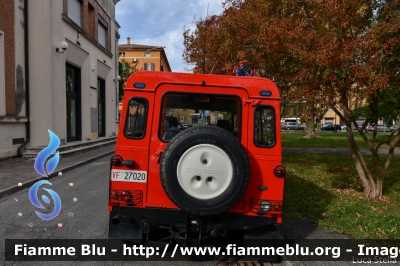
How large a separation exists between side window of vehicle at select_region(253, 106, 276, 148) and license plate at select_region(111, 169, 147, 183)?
1.39m

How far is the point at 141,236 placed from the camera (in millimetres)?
3416

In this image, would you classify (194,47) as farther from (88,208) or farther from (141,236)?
(141,236)

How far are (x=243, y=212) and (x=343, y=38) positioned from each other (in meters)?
4.37

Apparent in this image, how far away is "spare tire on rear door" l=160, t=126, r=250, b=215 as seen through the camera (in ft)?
9.89

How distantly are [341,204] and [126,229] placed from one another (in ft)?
14.9

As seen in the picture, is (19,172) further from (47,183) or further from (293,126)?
(293,126)

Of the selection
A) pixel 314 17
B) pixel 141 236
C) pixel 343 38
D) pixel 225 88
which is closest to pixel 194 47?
pixel 314 17

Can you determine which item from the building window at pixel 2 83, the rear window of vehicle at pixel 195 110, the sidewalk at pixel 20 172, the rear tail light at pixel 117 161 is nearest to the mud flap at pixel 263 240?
the rear window of vehicle at pixel 195 110

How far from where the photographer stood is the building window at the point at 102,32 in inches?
794

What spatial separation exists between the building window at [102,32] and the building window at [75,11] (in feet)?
9.88

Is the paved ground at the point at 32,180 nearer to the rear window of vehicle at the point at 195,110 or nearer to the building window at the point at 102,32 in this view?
the rear window of vehicle at the point at 195,110

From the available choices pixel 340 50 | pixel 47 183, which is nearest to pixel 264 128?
pixel 340 50

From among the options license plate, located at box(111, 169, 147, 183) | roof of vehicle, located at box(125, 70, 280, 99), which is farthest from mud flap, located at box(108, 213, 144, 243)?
roof of vehicle, located at box(125, 70, 280, 99)

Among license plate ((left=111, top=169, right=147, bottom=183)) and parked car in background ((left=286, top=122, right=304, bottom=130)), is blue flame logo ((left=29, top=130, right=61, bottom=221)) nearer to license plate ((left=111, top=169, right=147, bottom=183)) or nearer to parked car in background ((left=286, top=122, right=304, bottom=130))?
license plate ((left=111, top=169, right=147, bottom=183))
